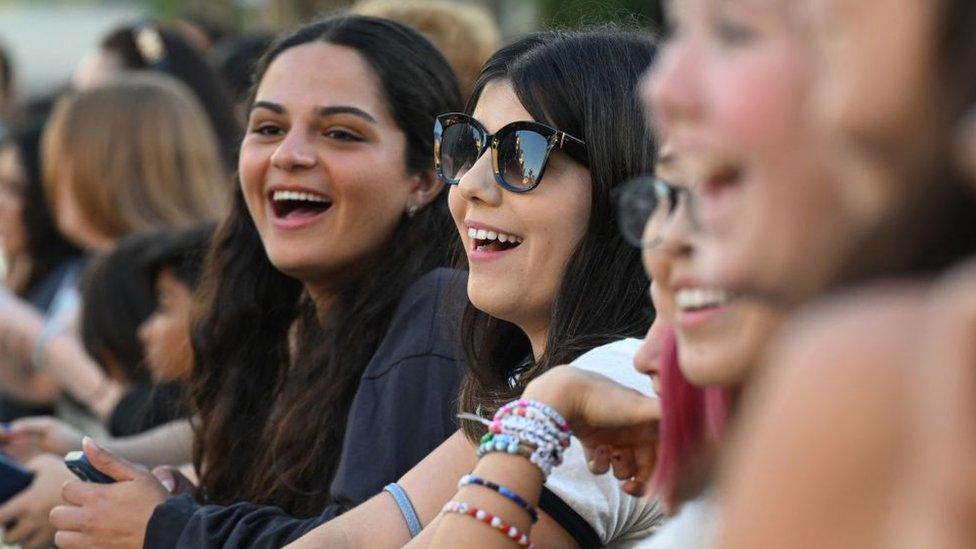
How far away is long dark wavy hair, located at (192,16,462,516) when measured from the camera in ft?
11.6

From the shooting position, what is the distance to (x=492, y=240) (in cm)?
303

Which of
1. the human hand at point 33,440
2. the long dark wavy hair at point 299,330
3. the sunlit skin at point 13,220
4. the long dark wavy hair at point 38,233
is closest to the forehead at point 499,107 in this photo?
the long dark wavy hair at point 299,330

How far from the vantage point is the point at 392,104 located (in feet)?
12.4

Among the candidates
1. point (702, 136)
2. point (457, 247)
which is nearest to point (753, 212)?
point (702, 136)

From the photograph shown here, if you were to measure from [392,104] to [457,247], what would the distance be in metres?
0.44

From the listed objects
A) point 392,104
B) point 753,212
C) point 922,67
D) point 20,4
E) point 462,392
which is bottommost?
point 20,4

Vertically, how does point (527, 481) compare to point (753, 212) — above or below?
below

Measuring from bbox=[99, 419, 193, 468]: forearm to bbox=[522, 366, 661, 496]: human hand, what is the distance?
2.54m

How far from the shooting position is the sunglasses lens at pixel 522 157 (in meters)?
2.91

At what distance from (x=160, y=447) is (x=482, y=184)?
6.38ft

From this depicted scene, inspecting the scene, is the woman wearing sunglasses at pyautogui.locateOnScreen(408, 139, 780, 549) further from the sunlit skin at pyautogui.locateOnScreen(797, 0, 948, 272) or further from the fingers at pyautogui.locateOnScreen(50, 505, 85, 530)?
the fingers at pyautogui.locateOnScreen(50, 505, 85, 530)

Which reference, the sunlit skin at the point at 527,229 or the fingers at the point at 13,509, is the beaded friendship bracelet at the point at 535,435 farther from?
the fingers at the point at 13,509

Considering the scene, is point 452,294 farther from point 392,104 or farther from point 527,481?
point 527,481

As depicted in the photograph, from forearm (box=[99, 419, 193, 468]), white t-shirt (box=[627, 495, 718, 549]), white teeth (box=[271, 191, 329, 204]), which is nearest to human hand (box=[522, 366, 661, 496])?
white t-shirt (box=[627, 495, 718, 549])
